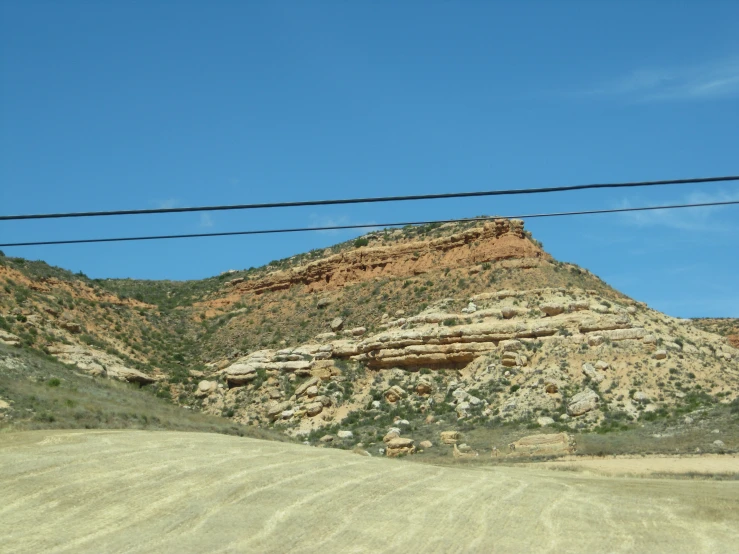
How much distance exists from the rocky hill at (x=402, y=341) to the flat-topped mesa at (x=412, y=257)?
0.14 meters

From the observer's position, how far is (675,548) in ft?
54.6

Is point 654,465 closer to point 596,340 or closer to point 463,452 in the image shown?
point 463,452

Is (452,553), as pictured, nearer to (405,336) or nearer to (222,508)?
(222,508)

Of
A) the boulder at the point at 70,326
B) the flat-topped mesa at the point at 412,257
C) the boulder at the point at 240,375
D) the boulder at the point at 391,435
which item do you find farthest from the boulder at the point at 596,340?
the boulder at the point at 70,326

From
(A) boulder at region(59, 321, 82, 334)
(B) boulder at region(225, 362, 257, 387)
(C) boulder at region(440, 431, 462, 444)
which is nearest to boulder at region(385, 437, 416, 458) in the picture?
(C) boulder at region(440, 431, 462, 444)

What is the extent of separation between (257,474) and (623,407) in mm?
29864

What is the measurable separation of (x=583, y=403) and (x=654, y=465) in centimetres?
1368

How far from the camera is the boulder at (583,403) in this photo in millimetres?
47188

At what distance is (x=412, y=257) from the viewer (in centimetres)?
7300

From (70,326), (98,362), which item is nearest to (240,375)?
(98,362)

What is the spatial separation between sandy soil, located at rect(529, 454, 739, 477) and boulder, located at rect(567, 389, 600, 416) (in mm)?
10465

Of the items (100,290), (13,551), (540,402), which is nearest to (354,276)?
(100,290)

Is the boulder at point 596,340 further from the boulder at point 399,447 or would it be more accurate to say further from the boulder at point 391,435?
the boulder at point 399,447

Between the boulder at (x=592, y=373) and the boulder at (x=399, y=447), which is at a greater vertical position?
the boulder at (x=592, y=373)
